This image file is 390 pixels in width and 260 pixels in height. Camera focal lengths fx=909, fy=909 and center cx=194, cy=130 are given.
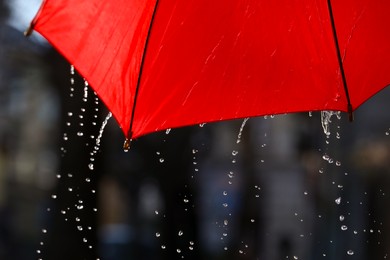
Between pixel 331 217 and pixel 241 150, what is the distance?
2918 mm

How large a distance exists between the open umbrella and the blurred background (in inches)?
227

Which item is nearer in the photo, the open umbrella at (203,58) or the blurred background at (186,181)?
the open umbrella at (203,58)

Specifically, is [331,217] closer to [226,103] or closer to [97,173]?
[97,173]

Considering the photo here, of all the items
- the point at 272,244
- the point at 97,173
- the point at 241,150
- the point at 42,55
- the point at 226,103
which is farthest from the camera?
the point at 241,150

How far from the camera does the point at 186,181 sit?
481 inches

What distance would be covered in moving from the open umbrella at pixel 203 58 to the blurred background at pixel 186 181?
19.0 feet

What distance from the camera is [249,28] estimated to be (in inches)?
100

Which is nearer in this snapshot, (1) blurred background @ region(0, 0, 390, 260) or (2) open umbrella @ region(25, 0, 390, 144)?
(2) open umbrella @ region(25, 0, 390, 144)

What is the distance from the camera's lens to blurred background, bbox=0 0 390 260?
28.8 ft

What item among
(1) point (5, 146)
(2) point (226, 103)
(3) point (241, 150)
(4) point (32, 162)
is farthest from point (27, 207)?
(2) point (226, 103)

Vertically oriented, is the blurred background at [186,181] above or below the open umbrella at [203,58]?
below

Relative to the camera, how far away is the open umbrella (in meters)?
2.52

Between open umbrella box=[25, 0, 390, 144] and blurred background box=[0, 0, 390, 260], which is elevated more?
open umbrella box=[25, 0, 390, 144]

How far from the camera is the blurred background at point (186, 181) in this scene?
8.79 m
